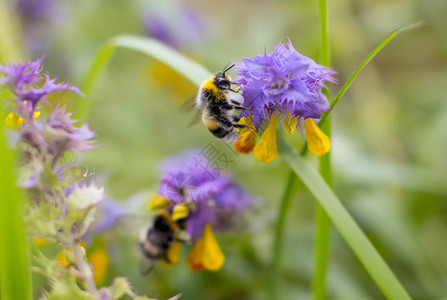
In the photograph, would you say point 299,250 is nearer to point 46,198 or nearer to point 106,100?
point 46,198

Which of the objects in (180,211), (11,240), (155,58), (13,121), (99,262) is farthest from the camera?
(99,262)

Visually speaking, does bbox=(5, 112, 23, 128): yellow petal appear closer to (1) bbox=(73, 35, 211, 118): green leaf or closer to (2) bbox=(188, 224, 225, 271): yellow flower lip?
(1) bbox=(73, 35, 211, 118): green leaf

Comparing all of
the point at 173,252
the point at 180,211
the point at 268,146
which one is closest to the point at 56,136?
the point at 268,146

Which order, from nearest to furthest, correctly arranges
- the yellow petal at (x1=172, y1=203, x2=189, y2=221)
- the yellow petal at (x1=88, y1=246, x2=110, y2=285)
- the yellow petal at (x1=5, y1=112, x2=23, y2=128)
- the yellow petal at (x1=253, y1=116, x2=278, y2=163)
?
the yellow petal at (x1=5, y1=112, x2=23, y2=128)
the yellow petal at (x1=253, y1=116, x2=278, y2=163)
the yellow petal at (x1=172, y1=203, x2=189, y2=221)
the yellow petal at (x1=88, y1=246, x2=110, y2=285)

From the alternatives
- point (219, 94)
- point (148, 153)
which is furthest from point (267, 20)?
point (219, 94)

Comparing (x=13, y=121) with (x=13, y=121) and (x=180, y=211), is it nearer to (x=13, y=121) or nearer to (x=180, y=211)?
(x=13, y=121)

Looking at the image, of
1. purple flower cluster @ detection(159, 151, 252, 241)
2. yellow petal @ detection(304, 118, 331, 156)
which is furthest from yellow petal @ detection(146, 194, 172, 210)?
yellow petal @ detection(304, 118, 331, 156)

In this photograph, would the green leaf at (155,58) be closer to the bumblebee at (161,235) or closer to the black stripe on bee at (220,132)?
the black stripe on bee at (220,132)
